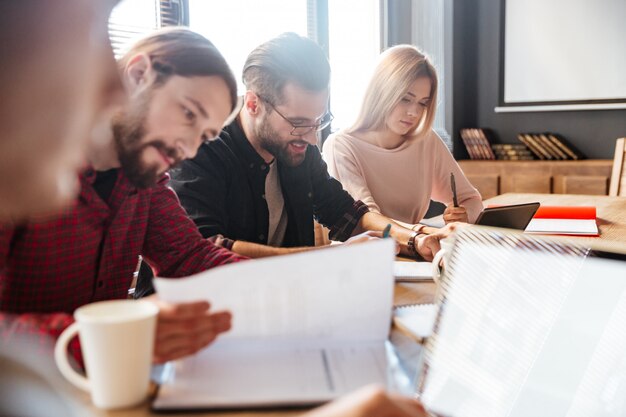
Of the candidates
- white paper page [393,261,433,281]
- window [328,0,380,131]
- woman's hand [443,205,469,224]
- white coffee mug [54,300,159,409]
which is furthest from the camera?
window [328,0,380,131]

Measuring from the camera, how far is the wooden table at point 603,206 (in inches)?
71.2

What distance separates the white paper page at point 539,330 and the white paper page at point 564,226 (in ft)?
2.58

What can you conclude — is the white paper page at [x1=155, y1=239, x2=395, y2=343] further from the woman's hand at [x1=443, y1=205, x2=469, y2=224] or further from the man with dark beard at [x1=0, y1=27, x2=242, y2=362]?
the woman's hand at [x1=443, y1=205, x2=469, y2=224]

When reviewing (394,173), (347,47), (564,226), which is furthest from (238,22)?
(564,226)

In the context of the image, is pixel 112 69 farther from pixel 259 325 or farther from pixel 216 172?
pixel 216 172

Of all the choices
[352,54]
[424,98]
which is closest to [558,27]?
[352,54]

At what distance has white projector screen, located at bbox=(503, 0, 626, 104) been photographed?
4.38m

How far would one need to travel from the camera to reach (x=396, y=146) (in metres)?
2.45

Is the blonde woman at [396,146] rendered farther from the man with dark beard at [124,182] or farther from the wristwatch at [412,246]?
the man with dark beard at [124,182]

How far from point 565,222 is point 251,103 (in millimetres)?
1024

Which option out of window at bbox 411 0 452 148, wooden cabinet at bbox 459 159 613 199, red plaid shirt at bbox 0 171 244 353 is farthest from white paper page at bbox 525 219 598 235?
window at bbox 411 0 452 148

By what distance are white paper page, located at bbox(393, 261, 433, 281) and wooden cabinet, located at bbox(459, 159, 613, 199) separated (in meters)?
3.17

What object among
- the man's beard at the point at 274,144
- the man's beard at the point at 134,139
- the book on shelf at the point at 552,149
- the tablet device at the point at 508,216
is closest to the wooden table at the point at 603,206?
the tablet device at the point at 508,216

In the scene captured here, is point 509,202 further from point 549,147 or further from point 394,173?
point 549,147
